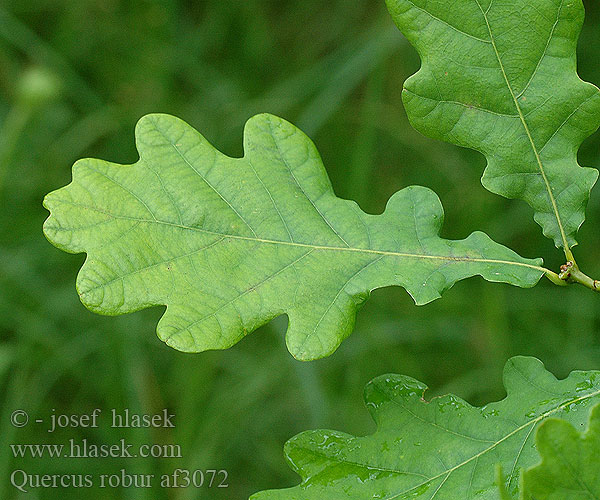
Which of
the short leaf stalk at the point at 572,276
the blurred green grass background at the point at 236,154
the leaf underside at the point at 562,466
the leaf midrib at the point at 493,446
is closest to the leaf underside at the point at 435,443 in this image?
the leaf midrib at the point at 493,446

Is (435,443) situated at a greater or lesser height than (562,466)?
greater

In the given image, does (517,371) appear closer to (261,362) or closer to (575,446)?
(575,446)

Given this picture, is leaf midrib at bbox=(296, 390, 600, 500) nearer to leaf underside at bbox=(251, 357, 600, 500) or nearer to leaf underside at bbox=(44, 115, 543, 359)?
leaf underside at bbox=(251, 357, 600, 500)

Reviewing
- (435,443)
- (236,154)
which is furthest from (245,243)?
(236,154)

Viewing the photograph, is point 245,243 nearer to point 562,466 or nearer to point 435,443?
point 435,443

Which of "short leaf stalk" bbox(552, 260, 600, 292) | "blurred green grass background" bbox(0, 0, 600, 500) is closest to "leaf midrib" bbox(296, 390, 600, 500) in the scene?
"short leaf stalk" bbox(552, 260, 600, 292)

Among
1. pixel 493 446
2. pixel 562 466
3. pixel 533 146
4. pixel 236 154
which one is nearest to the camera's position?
pixel 562 466

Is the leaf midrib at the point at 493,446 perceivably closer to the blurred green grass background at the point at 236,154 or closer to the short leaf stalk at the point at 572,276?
the short leaf stalk at the point at 572,276
